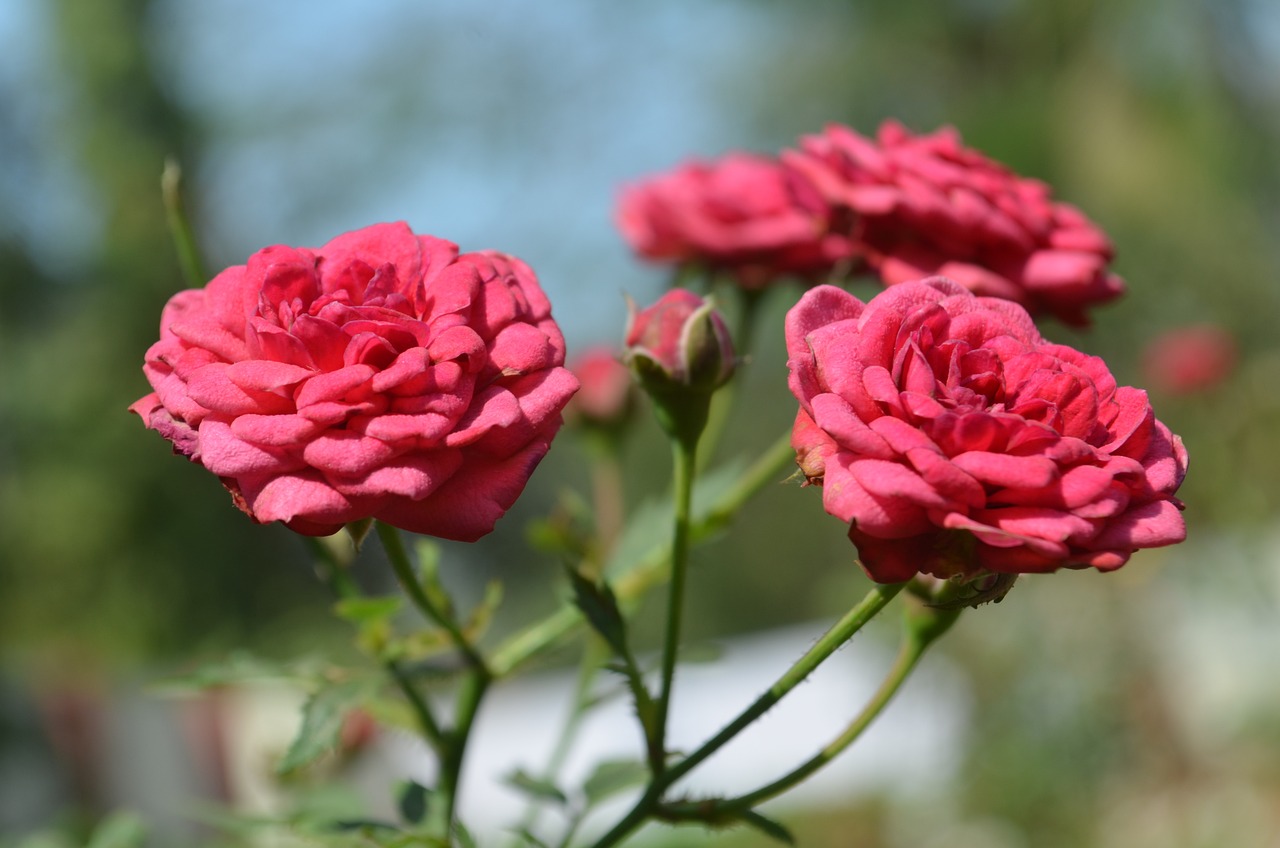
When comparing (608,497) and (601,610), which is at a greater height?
(601,610)

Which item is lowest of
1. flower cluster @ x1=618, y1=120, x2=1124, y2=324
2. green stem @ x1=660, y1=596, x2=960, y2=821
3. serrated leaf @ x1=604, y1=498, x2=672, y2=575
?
serrated leaf @ x1=604, y1=498, x2=672, y2=575

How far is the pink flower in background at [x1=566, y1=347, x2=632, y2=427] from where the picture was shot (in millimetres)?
1306

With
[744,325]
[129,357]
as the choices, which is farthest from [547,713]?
[744,325]

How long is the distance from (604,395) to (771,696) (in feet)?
2.36

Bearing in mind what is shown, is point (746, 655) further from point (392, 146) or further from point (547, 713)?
point (392, 146)

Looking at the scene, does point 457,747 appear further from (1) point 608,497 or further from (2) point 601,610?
(1) point 608,497

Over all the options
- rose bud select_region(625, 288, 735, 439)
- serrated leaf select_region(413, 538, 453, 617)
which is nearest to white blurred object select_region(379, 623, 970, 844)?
serrated leaf select_region(413, 538, 453, 617)

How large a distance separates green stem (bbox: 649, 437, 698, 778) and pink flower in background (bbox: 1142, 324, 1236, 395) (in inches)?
85.6

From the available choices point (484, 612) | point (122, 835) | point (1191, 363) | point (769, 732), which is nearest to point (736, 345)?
point (484, 612)

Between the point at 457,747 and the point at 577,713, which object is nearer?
the point at 457,747

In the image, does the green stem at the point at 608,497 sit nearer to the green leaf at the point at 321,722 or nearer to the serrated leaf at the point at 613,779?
the serrated leaf at the point at 613,779

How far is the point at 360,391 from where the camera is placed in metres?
0.55

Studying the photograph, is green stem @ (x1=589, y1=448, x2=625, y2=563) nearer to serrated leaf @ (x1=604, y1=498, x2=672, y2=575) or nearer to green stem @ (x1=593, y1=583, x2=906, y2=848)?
serrated leaf @ (x1=604, y1=498, x2=672, y2=575)

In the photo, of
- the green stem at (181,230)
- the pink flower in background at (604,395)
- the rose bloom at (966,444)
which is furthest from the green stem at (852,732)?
the pink flower in background at (604,395)
